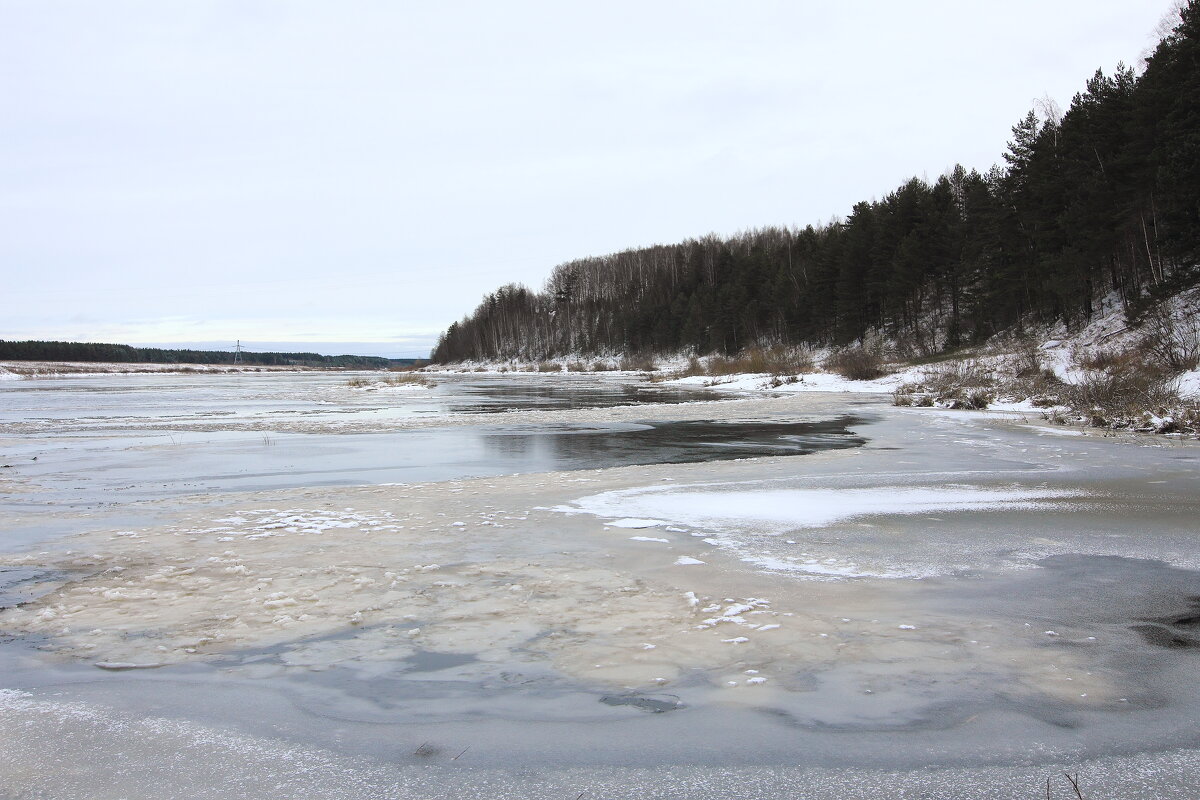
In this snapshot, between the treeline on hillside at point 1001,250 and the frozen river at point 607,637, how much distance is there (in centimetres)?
2264

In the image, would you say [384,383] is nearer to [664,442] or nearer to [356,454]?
[356,454]

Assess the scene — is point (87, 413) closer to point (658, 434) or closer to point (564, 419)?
point (564, 419)

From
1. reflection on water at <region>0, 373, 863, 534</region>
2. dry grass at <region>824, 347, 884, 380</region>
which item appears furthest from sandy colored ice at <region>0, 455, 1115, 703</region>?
dry grass at <region>824, 347, 884, 380</region>

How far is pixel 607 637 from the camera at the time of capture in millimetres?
4242

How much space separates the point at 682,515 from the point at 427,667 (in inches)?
159

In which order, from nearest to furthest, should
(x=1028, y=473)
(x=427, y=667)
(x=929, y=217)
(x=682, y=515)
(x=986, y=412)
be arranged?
(x=427, y=667) → (x=682, y=515) → (x=1028, y=473) → (x=986, y=412) → (x=929, y=217)

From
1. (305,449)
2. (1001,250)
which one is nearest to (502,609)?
(305,449)

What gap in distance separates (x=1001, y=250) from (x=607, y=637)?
40.7 metres

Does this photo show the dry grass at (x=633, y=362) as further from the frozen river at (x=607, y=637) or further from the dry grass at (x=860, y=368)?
the frozen river at (x=607, y=637)

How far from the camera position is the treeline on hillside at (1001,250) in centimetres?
2575

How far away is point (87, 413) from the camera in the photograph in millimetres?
24422

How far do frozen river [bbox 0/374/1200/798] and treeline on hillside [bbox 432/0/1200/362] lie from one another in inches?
891

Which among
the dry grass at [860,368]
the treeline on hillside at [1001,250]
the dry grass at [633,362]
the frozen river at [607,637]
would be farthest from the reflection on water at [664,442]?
the dry grass at [633,362]

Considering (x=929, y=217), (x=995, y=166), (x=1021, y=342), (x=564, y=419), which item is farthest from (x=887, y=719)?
(x=995, y=166)
